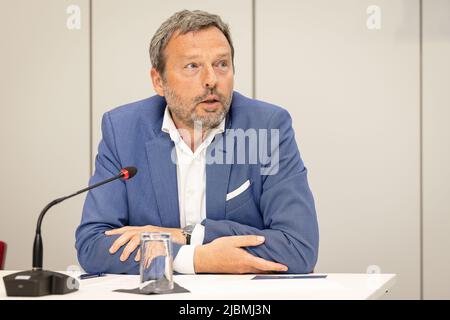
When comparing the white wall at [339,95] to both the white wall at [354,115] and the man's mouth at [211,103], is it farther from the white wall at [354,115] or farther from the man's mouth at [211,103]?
the man's mouth at [211,103]

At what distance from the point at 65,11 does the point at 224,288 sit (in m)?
2.84

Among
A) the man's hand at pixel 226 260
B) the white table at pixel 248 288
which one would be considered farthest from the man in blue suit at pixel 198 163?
the white table at pixel 248 288

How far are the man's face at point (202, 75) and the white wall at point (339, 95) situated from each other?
4.82ft

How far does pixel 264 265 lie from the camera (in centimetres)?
251

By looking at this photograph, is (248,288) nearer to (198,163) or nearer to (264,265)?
(264,265)

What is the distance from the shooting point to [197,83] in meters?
2.91

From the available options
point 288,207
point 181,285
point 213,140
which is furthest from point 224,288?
point 213,140

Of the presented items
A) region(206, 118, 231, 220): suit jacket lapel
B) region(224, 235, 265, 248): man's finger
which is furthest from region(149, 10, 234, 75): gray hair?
region(224, 235, 265, 248): man's finger

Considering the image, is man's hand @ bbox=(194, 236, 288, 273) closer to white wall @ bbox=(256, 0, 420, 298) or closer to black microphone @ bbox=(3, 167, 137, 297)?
black microphone @ bbox=(3, 167, 137, 297)

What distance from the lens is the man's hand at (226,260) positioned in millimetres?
2484

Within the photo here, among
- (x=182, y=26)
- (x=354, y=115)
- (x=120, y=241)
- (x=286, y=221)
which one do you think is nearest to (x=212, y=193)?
(x=286, y=221)

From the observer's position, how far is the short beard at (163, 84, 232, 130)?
291 centimetres
